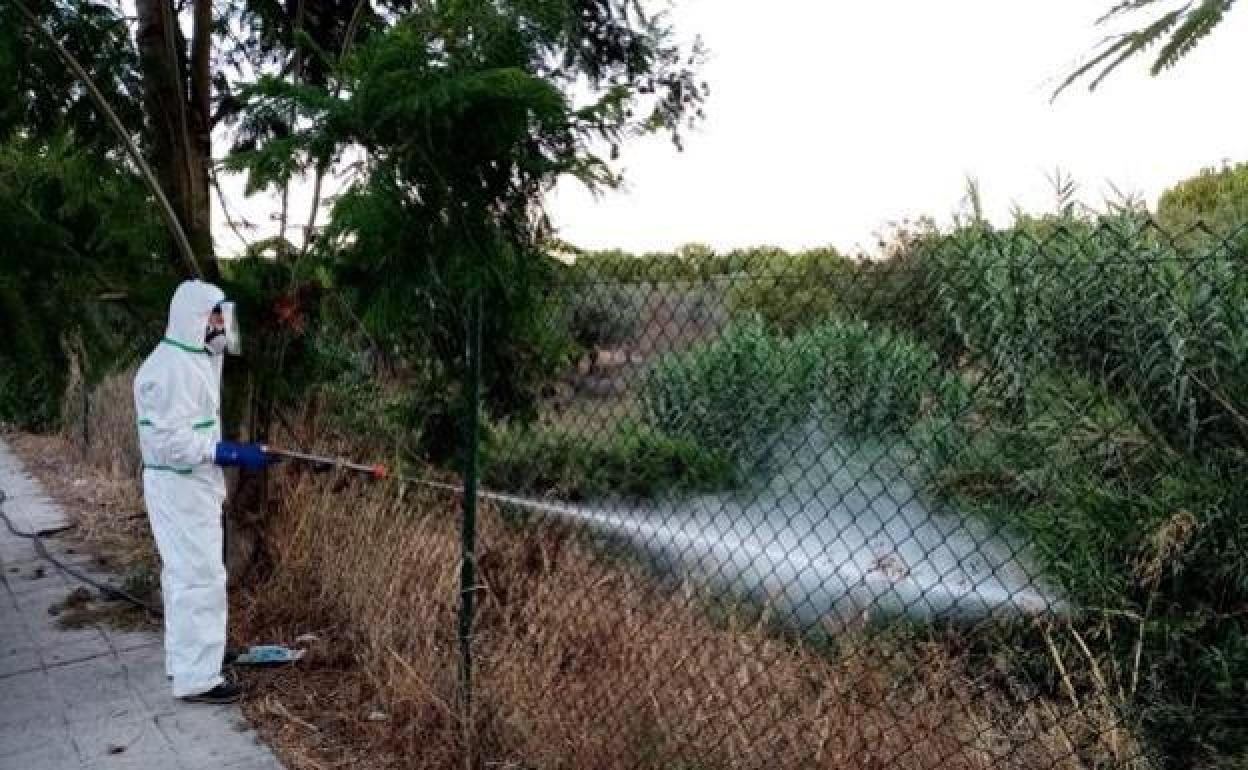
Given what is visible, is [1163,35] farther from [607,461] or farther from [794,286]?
[607,461]

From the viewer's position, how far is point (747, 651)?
333 cm

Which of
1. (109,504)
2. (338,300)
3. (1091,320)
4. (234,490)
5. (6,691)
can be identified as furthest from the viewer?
(109,504)

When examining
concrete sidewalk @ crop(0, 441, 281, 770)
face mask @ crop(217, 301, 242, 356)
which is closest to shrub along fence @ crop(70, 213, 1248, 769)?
concrete sidewalk @ crop(0, 441, 281, 770)

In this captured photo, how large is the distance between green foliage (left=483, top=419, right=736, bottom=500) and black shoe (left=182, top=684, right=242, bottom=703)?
5.57 ft

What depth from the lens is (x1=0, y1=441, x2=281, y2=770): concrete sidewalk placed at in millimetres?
3305

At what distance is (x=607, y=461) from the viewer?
479 centimetres

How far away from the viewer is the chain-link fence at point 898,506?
9.36 ft

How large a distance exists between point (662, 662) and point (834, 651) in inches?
40.9

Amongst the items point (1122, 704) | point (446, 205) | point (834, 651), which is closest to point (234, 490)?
point (446, 205)

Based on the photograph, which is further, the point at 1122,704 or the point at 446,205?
the point at 1122,704

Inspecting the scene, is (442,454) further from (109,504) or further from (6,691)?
(109,504)

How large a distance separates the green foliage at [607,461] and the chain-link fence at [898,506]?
0.03 m

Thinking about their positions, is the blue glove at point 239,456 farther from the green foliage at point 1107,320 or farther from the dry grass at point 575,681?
the green foliage at point 1107,320

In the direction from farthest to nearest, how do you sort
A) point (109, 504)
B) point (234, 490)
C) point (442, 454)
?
point (109, 504)
point (442, 454)
point (234, 490)
